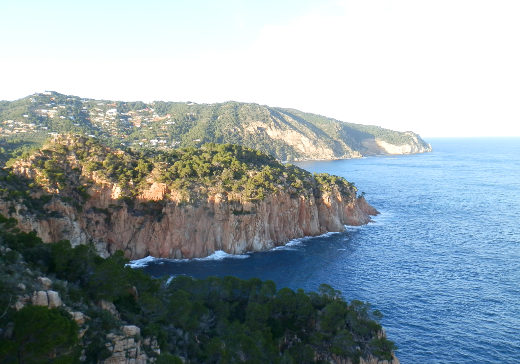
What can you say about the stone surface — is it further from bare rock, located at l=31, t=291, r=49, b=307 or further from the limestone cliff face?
the limestone cliff face

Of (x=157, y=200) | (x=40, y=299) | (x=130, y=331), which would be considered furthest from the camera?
(x=157, y=200)

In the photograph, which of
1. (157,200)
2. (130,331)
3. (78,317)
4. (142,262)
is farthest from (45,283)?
(157,200)

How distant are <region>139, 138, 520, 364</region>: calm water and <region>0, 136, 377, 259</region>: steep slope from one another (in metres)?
5.27

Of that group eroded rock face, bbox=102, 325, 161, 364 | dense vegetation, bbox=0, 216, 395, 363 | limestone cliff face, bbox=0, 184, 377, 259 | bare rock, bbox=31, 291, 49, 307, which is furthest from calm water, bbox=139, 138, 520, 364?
bare rock, bbox=31, 291, 49, 307

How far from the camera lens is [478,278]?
50375 millimetres

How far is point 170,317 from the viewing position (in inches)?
1045

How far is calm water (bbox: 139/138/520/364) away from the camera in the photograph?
119 ft

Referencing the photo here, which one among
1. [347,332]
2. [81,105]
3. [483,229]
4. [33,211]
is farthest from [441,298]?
[81,105]

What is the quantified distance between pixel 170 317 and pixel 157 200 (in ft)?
126

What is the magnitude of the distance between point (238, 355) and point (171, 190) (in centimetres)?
4342

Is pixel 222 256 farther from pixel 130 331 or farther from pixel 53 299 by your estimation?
pixel 53 299

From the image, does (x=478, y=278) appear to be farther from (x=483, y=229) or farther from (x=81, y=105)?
(x=81, y=105)

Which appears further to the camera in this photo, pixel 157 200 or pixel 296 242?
pixel 296 242

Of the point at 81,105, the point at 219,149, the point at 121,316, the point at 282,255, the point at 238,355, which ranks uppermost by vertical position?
the point at 81,105
